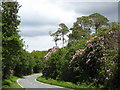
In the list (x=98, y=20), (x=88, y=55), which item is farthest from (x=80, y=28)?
(x=88, y=55)

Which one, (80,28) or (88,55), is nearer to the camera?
(88,55)

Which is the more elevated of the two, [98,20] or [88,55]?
[98,20]

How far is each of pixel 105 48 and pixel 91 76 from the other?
Result: 3901mm

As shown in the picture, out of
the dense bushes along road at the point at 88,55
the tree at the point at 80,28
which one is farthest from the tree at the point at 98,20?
the dense bushes along road at the point at 88,55

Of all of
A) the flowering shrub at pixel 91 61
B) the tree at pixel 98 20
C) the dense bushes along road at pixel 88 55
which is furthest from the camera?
the tree at pixel 98 20

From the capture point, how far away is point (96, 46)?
24906 millimetres

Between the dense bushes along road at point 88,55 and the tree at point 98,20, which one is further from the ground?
the tree at point 98,20

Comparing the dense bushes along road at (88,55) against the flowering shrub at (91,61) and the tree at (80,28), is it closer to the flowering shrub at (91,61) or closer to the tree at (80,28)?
A: the flowering shrub at (91,61)

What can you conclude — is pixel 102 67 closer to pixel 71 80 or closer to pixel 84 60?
pixel 84 60

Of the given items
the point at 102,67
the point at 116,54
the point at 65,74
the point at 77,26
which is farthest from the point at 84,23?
the point at 116,54

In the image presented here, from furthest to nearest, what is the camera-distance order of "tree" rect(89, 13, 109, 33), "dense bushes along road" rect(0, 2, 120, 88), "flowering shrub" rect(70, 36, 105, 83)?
1. "tree" rect(89, 13, 109, 33)
2. "flowering shrub" rect(70, 36, 105, 83)
3. "dense bushes along road" rect(0, 2, 120, 88)

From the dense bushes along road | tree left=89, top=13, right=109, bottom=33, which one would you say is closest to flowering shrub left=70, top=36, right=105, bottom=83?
the dense bushes along road

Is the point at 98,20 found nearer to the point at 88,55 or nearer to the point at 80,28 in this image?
the point at 80,28

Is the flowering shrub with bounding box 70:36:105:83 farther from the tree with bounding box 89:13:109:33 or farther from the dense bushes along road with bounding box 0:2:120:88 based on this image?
the tree with bounding box 89:13:109:33
